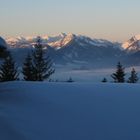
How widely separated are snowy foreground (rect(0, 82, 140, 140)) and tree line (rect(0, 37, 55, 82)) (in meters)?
42.6

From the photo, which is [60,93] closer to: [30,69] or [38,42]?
[30,69]

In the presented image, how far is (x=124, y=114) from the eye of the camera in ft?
20.6

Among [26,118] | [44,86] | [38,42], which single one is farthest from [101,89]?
[38,42]

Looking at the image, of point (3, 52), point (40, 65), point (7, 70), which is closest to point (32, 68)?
point (40, 65)

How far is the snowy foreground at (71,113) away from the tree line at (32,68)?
140ft

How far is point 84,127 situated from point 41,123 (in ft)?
2.02

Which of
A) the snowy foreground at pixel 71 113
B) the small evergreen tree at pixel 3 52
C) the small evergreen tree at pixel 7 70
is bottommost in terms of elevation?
the snowy foreground at pixel 71 113

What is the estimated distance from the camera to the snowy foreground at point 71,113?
5730mm

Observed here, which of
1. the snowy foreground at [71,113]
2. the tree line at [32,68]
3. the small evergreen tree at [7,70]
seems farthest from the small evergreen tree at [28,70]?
the snowy foreground at [71,113]

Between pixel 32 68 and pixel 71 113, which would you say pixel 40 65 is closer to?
pixel 32 68

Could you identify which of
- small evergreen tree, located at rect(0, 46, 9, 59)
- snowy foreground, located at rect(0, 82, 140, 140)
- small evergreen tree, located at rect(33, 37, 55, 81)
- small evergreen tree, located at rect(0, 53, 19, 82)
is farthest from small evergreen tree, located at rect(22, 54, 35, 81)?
snowy foreground, located at rect(0, 82, 140, 140)

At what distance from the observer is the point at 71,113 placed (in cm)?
646

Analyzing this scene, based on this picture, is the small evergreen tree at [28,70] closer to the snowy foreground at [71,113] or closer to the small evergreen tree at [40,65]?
the small evergreen tree at [40,65]

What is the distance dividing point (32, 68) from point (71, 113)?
160 feet
